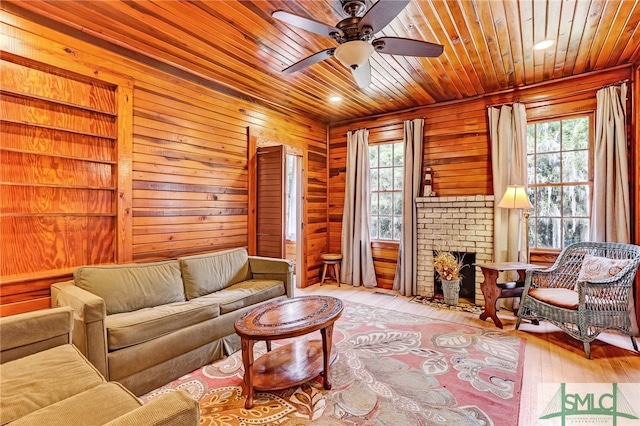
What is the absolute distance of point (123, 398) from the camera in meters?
1.32

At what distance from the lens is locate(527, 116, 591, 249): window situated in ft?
12.1

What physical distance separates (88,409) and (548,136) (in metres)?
4.99

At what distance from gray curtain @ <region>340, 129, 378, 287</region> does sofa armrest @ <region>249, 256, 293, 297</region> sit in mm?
1842

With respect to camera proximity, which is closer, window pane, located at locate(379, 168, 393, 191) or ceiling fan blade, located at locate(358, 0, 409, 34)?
ceiling fan blade, located at locate(358, 0, 409, 34)

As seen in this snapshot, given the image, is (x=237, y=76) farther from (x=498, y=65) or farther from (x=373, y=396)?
(x=373, y=396)

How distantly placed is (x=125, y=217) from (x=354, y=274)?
3432 millimetres

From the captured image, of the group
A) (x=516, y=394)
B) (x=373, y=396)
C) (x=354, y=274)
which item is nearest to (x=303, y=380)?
(x=373, y=396)

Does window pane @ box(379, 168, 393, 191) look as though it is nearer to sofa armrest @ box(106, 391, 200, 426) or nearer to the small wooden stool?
the small wooden stool

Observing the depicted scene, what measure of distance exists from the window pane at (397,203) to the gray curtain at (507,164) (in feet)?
4.55

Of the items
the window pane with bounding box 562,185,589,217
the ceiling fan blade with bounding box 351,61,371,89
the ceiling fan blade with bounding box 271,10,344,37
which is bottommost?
the window pane with bounding box 562,185,589,217

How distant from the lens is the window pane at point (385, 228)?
509 centimetres

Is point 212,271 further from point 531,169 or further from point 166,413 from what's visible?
point 531,169

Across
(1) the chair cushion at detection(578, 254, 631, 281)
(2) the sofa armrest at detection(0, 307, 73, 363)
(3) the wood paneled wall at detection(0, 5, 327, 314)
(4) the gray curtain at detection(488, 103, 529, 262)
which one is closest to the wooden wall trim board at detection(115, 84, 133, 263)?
(3) the wood paneled wall at detection(0, 5, 327, 314)

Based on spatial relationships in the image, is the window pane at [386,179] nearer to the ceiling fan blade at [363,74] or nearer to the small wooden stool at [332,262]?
the small wooden stool at [332,262]
